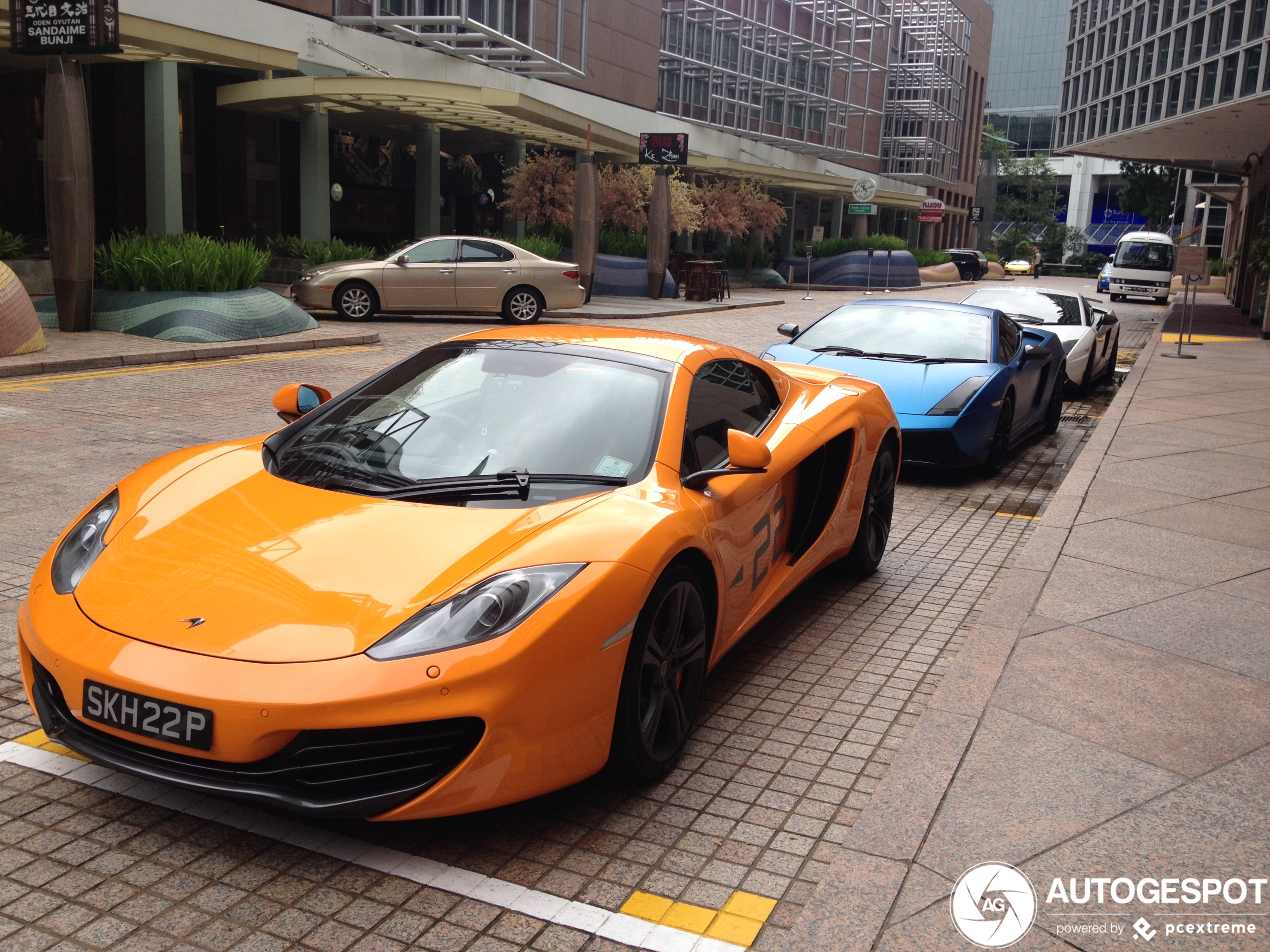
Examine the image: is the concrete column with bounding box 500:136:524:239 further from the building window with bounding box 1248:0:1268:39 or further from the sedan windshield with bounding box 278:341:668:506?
the sedan windshield with bounding box 278:341:668:506

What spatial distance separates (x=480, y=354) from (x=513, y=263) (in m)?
16.1

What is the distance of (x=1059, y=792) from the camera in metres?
3.53

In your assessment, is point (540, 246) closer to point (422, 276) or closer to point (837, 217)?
point (422, 276)

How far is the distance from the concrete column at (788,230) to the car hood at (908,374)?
130 ft

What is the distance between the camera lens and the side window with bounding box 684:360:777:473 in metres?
4.29

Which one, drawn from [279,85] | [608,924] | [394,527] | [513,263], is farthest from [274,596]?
[279,85]

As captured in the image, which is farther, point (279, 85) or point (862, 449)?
point (279, 85)

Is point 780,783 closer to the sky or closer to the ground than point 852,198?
closer to the ground

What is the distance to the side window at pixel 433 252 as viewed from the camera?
776 inches

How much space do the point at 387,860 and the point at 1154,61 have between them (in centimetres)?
3378

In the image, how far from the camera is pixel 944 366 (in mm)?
9234

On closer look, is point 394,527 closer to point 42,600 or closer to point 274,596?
point 274,596

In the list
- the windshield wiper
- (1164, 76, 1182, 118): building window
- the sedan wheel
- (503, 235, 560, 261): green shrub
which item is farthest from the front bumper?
(1164, 76, 1182, 118): building window

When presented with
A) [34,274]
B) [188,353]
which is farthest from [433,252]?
[188,353]
